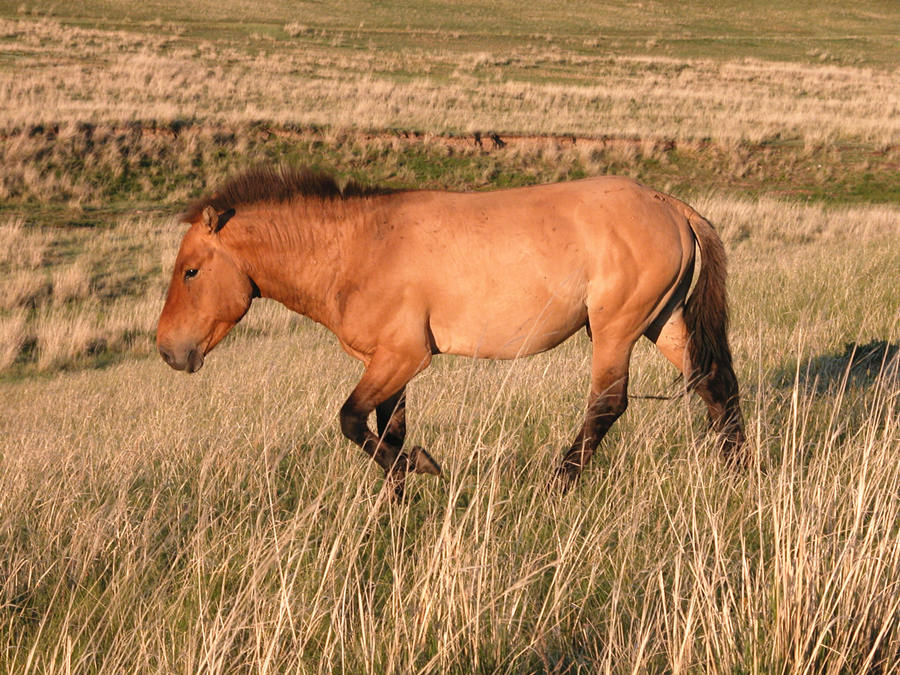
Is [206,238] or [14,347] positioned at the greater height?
[206,238]

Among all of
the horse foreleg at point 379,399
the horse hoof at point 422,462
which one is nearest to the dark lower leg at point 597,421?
the horse hoof at point 422,462

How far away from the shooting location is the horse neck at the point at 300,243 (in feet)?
17.4

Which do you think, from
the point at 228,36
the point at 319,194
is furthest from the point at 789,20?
the point at 319,194

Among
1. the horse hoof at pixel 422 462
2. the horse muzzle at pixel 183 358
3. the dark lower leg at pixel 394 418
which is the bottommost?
the dark lower leg at pixel 394 418

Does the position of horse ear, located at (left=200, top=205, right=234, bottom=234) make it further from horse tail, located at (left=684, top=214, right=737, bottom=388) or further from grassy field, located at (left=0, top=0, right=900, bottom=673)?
horse tail, located at (left=684, top=214, right=737, bottom=388)

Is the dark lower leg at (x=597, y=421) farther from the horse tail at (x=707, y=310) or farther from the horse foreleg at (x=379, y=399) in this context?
the horse foreleg at (x=379, y=399)

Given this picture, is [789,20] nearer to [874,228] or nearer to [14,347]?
[874,228]

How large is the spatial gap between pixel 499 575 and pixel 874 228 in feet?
51.3

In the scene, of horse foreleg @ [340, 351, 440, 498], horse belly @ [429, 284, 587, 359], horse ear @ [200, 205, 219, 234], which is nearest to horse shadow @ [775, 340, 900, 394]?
horse belly @ [429, 284, 587, 359]

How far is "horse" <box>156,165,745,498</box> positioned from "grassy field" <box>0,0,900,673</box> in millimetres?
358

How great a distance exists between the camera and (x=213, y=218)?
203 inches

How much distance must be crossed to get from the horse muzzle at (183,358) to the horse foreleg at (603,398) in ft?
6.90

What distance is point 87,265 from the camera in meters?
14.8

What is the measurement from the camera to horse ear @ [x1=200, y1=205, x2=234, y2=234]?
5.13m
